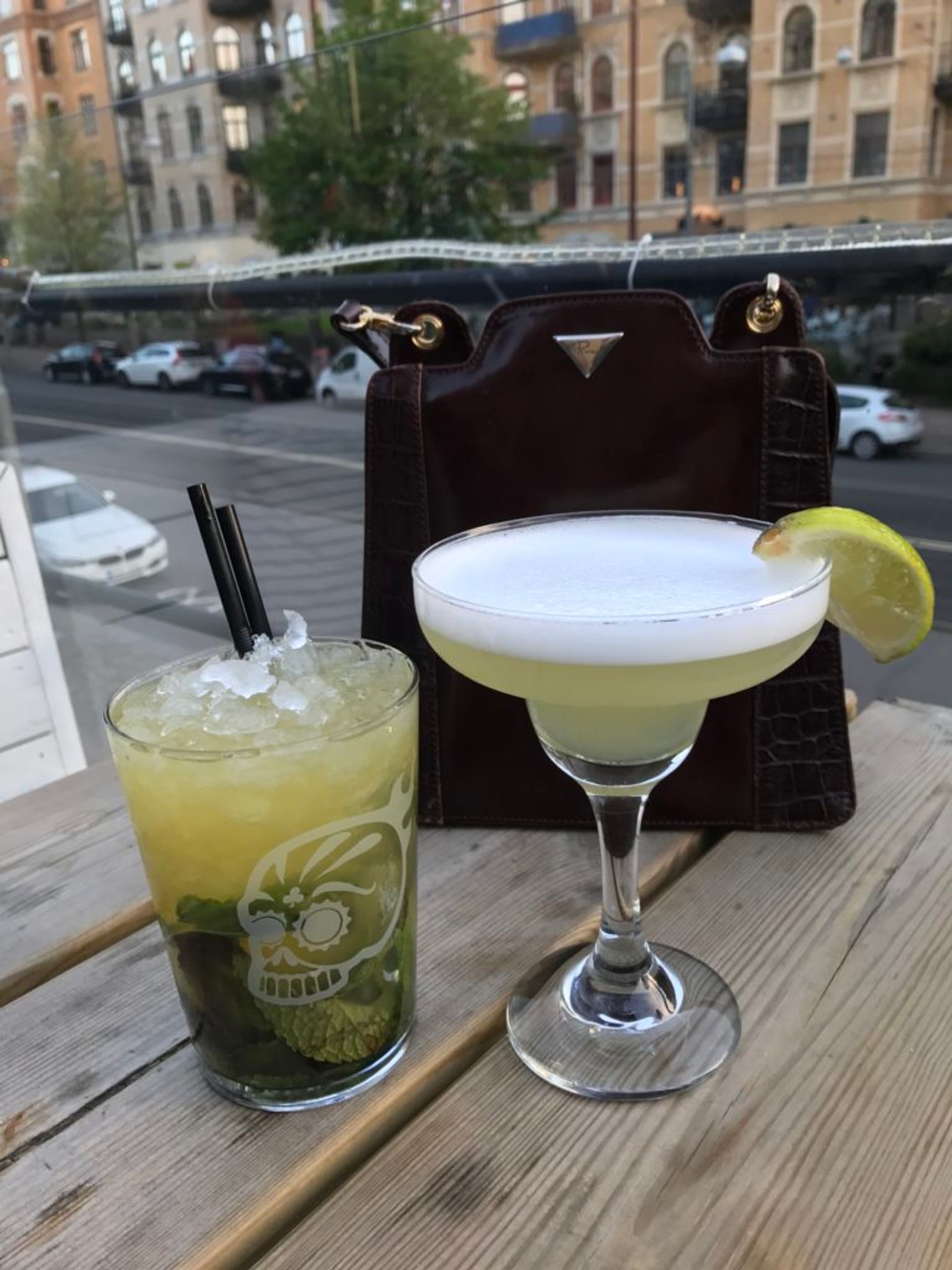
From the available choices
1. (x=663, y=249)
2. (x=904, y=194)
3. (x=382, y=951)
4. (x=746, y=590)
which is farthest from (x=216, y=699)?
(x=904, y=194)

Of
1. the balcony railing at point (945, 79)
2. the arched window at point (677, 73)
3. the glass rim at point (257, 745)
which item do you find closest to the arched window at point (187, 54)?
the arched window at point (677, 73)

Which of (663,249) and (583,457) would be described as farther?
(663,249)

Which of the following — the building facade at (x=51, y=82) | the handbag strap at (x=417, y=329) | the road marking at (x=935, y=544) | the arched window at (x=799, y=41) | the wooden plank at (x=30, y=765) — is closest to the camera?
the handbag strap at (x=417, y=329)

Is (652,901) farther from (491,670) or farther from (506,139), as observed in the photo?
(506,139)

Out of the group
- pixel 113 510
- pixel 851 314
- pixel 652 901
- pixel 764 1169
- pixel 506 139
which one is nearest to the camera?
pixel 764 1169

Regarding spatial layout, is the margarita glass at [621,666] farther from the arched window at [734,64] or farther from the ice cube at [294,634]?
the arched window at [734,64]

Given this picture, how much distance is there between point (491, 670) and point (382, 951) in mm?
180

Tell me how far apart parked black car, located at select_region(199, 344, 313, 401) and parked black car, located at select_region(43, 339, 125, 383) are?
25 cm

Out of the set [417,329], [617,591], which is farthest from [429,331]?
[617,591]

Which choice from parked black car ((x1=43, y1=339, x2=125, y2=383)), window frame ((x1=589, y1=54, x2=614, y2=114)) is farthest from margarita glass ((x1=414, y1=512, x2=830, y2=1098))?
parked black car ((x1=43, y1=339, x2=125, y2=383))

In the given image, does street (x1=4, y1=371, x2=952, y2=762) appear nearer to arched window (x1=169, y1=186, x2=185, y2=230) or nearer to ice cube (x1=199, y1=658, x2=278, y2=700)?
arched window (x1=169, y1=186, x2=185, y2=230)

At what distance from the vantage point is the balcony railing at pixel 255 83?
200 centimetres

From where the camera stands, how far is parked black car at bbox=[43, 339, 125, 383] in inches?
105

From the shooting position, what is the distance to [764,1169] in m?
0.52
